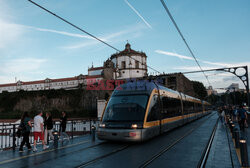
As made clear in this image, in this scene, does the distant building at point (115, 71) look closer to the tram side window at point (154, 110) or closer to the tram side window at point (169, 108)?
the tram side window at point (169, 108)

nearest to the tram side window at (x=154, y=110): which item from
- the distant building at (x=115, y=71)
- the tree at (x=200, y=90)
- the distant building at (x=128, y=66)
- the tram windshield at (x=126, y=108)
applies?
the tram windshield at (x=126, y=108)

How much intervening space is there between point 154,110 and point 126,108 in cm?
160

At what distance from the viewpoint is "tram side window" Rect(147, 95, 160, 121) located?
9.40 m

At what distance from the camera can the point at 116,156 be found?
7027mm

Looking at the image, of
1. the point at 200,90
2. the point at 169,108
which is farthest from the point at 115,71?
the point at 169,108

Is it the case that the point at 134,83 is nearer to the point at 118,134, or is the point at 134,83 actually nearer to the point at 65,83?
the point at 118,134

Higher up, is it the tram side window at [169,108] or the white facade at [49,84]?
the white facade at [49,84]

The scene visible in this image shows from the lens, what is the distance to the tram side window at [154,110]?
9402mm

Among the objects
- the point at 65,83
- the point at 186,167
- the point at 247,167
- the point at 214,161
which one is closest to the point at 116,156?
the point at 186,167

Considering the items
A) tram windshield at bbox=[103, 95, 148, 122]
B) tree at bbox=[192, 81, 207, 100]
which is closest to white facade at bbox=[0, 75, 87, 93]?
tree at bbox=[192, 81, 207, 100]

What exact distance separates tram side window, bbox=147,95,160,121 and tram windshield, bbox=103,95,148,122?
456 mm

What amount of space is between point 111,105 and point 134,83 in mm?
2038

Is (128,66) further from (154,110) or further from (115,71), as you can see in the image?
(154,110)

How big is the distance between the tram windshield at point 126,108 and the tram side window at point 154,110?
0.46 meters
